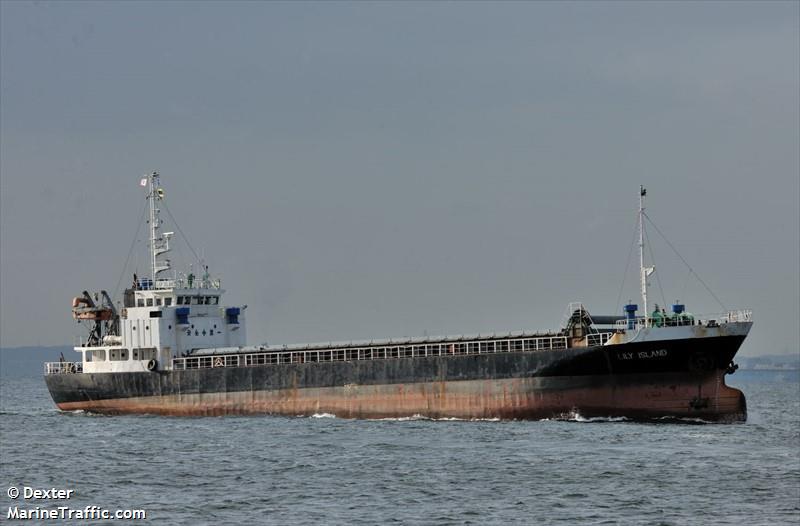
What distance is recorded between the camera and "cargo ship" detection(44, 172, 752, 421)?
192 feet

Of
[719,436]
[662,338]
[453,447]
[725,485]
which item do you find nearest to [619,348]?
[662,338]

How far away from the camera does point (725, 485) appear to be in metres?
41.2

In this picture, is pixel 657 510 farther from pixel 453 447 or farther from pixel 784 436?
pixel 784 436

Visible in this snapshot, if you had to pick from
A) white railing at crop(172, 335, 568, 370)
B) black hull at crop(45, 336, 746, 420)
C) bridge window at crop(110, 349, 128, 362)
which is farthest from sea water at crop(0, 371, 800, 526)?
bridge window at crop(110, 349, 128, 362)

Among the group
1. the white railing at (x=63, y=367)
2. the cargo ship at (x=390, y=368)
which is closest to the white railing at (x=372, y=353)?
the cargo ship at (x=390, y=368)

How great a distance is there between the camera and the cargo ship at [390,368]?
192 ft

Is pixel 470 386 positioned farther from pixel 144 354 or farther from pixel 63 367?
pixel 63 367

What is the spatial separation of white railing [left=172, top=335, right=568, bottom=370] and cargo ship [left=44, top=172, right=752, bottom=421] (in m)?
0.07

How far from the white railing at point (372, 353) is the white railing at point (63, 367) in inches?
332

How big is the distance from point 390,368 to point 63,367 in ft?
80.9

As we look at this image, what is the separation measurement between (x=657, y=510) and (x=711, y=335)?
22815 millimetres

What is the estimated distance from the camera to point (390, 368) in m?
65.6

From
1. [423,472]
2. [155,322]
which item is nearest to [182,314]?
[155,322]

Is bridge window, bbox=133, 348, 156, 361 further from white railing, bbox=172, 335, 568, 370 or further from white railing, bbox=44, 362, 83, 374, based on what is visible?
white railing, bbox=44, 362, 83, 374
